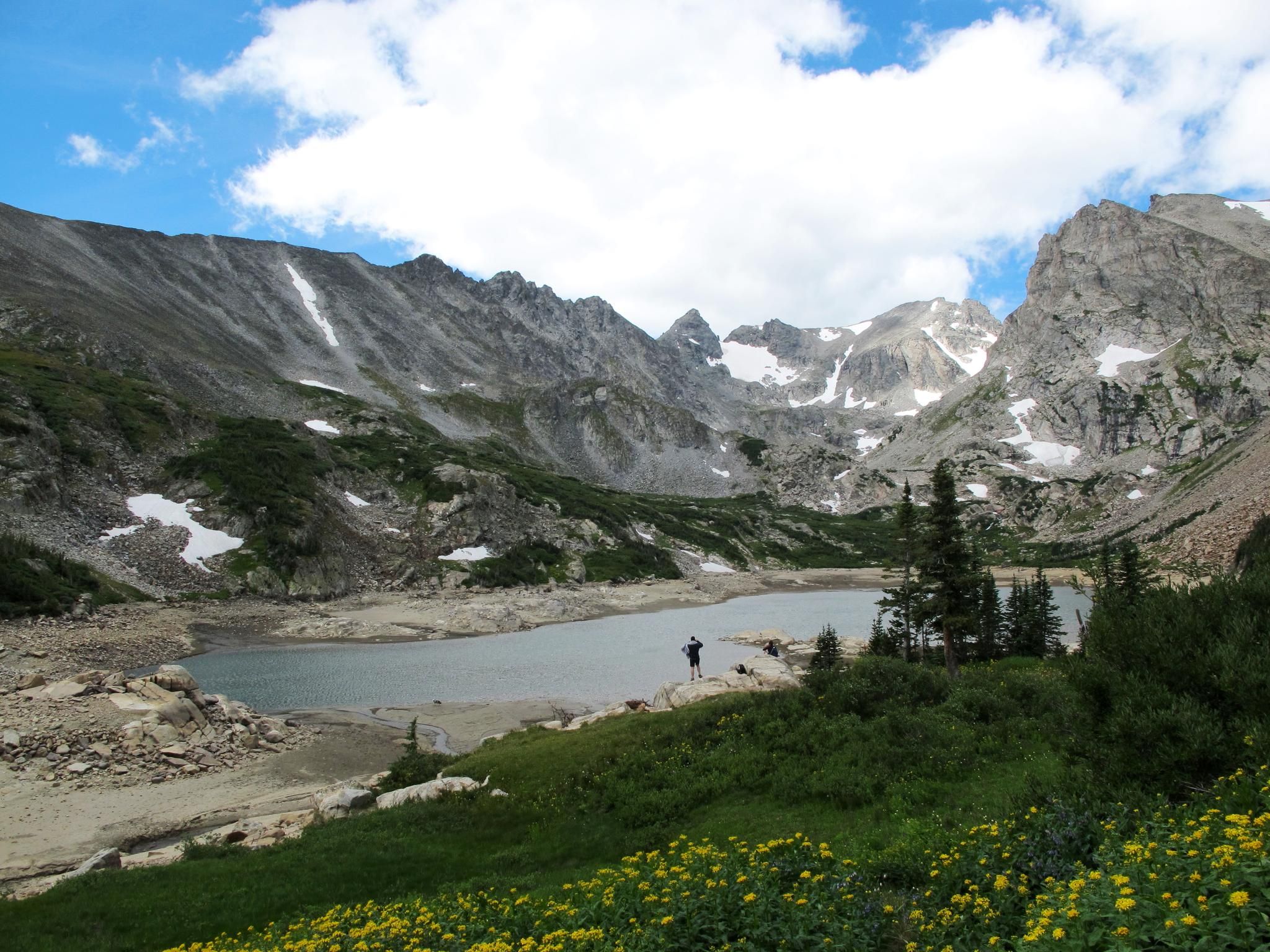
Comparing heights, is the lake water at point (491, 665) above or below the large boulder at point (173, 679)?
below

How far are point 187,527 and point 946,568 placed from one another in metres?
92.3

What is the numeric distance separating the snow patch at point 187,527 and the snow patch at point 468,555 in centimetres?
3389

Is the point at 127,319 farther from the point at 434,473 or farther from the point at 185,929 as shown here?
the point at 185,929

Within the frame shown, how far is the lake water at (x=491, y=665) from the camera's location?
49788 mm

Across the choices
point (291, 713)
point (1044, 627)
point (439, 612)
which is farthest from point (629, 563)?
point (291, 713)

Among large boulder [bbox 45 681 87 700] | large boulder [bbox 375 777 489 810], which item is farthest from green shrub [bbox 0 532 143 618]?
large boulder [bbox 375 777 489 810]

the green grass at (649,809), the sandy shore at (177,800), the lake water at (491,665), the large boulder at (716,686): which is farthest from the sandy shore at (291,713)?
the large boulder at (716,686)

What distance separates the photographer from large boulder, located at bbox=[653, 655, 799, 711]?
33438 millimetres

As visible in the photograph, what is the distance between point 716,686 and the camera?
35031mm

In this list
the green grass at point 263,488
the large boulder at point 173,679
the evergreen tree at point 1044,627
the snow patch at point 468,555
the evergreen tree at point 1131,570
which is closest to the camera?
the large boulder at point 173,679

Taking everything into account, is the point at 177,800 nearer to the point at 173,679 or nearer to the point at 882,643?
the point at 173,679

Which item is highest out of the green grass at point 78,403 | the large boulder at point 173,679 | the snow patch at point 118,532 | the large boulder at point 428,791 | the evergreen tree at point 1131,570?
the green grass at point 78,403

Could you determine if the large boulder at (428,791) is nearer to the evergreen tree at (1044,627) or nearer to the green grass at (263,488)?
the evergreen tree at (1044,627)

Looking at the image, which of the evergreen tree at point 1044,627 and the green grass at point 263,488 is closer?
the evergreen tree at point 1044,627
